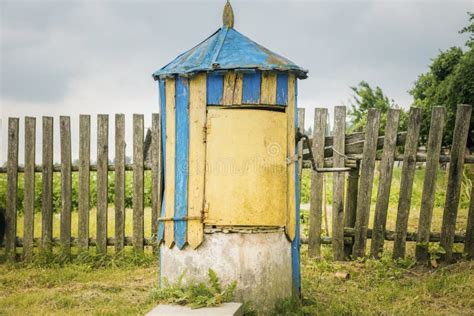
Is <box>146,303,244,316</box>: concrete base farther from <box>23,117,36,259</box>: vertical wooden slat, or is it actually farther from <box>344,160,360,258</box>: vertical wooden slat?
<box>23,117,36,259</box>: vertical wooden slat

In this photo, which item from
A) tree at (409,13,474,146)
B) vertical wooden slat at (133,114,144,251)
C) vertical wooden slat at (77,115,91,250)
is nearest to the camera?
vertical wooden slat at (133,114,144,251)

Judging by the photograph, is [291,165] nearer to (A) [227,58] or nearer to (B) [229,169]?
(B) [229,169]

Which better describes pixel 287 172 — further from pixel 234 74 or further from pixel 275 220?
pixel 234 74

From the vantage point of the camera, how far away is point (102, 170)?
26.7 ft

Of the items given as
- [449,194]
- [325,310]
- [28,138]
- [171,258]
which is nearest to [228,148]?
[171,258]

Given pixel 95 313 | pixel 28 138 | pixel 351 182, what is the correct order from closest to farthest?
pixel 95 313 < pixel 351 182 < pixel 28 138

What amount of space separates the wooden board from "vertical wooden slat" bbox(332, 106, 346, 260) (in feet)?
10.2

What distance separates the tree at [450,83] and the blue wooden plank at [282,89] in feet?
55.2

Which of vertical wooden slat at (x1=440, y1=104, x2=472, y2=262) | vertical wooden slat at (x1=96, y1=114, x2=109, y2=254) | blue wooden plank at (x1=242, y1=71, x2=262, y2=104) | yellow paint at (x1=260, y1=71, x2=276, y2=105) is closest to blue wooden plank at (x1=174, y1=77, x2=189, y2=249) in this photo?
blue wooden plank at (x1=242, y1=71, x2=262, y2=104)

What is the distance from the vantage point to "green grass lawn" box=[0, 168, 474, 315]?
5.73m

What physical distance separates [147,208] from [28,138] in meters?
5.05

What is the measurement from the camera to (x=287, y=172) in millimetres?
5363

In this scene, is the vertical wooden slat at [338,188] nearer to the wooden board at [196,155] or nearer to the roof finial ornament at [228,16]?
the roof finial ornament at [228,16]

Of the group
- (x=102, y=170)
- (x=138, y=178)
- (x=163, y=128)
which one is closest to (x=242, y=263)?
(x=163, y=128)
